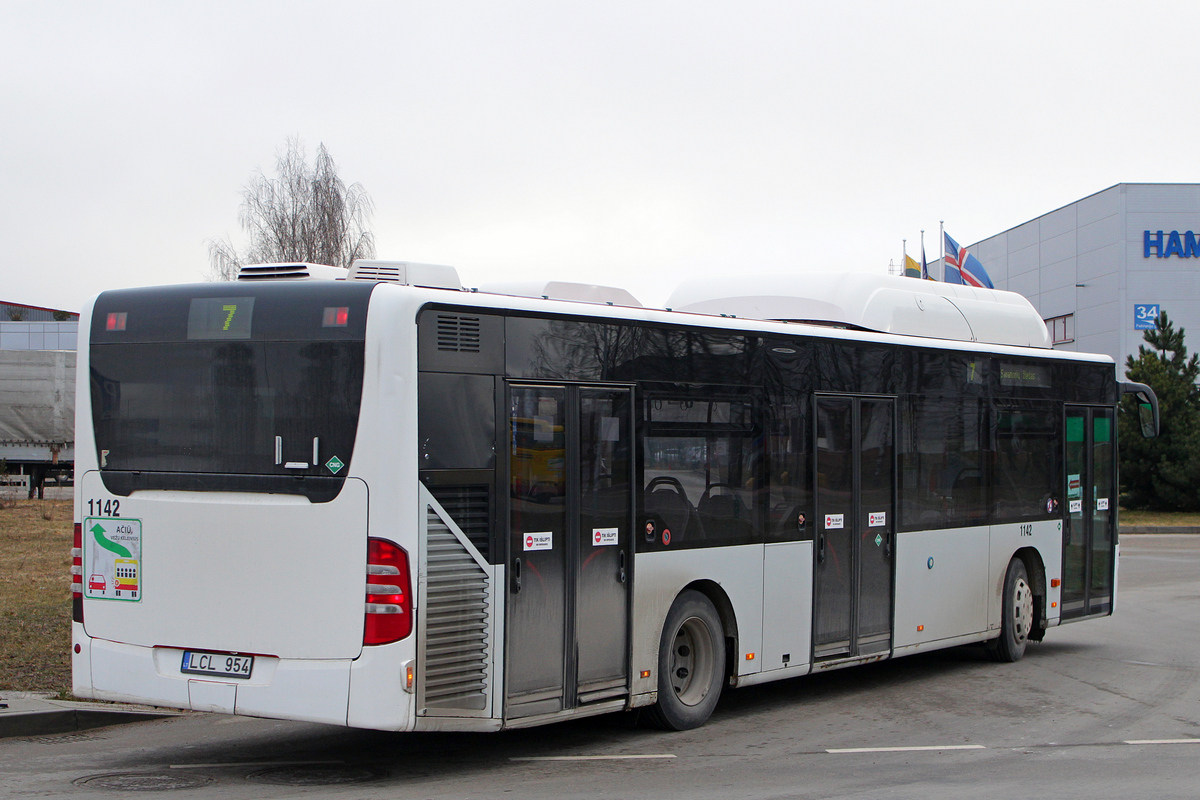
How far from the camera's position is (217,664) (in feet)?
24.1

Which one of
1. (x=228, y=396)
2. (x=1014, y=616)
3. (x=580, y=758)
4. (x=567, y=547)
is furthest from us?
(x=1014, y=616)

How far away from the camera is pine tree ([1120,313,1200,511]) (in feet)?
117

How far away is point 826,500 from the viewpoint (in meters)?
10.5

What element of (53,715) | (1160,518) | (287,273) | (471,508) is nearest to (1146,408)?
(471,508)

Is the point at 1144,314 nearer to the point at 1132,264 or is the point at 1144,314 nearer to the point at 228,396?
the point at 1132,264

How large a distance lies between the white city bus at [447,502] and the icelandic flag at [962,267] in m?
29.2

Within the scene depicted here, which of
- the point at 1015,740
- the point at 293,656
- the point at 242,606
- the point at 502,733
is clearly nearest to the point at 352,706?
the point at 293,656

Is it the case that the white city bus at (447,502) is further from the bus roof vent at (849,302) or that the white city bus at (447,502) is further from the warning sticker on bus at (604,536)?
the bus roof vent at (849,302)

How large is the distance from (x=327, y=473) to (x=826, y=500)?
476 cm

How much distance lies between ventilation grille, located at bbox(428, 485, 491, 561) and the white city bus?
16 millimetres

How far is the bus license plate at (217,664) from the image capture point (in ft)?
23.9

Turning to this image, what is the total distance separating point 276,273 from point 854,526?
17.6 ft

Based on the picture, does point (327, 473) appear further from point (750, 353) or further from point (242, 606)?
point (750, 353)

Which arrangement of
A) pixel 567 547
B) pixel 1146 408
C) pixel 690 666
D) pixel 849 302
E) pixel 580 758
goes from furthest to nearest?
1. pixel 1146 408
2. pixel 849 302
3. pixel 690 666
4. pixel 580 758
5. pixel 567 547
